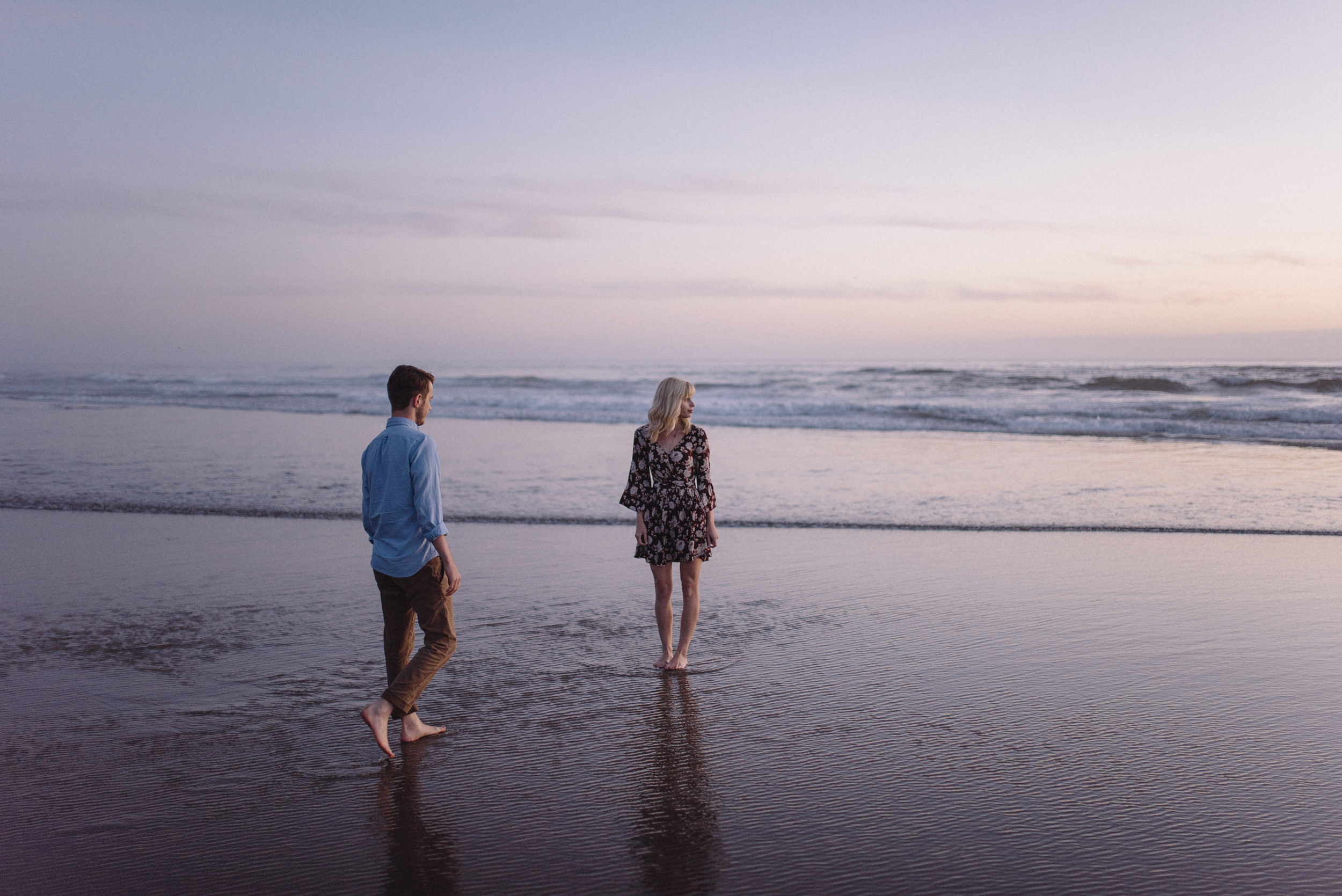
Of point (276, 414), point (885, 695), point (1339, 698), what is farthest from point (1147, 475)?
point (276, 414)

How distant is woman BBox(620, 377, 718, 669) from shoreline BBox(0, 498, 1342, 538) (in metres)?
4.18

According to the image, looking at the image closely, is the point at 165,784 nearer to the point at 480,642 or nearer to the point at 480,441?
the point at 480,642

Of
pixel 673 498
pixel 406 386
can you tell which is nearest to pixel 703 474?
pixel 673 498

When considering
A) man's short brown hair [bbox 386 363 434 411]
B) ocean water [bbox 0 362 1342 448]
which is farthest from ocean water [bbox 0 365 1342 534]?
man's short brown hair [bbox 386 363 434 411]

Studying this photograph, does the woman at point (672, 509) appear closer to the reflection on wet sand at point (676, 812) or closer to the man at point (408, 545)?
the reflection on wet sand at point (676, 812)

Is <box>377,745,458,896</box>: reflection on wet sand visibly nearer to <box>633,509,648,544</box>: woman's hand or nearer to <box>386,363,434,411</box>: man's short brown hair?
<box>386,363,434,411</box>: man's short brown hair

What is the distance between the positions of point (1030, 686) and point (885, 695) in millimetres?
769

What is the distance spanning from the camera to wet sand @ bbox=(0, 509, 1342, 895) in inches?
120

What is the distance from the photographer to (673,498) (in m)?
5.18

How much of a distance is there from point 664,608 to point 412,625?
154 cm

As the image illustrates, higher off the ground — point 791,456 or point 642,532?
point 642,532

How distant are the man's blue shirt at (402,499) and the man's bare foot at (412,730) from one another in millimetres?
622

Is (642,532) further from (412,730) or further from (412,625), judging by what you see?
(412,730)

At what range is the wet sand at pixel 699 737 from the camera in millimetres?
3057
